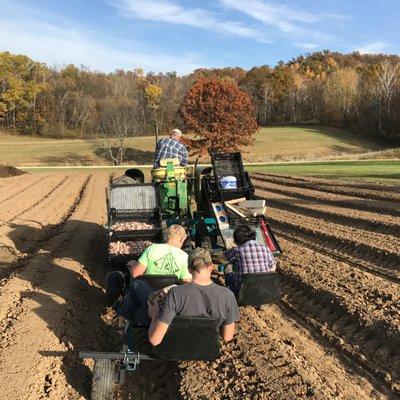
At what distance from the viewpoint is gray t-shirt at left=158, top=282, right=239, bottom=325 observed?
4.17 m

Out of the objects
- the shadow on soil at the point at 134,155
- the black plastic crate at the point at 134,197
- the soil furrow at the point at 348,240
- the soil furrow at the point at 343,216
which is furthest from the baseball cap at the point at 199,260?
the shadow on soil at the point at 134,155

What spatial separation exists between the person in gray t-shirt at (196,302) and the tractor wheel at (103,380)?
1.76 ft

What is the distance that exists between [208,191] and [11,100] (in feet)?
237

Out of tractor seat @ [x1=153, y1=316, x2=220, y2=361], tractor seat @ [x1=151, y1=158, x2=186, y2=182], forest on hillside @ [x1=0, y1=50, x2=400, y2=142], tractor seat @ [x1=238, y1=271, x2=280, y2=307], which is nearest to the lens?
tractor seat @ [x1=153, y1=316, x2=220, y2=361]

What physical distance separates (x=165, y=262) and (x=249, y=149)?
51.8 meters

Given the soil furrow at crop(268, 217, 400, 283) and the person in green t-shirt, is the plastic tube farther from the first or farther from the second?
the person in green t-shirt

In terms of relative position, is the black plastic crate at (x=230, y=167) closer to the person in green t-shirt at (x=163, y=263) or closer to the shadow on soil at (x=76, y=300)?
the shadow on soil at (x=76, y=300)

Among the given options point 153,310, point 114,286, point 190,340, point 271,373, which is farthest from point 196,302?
point 114,286

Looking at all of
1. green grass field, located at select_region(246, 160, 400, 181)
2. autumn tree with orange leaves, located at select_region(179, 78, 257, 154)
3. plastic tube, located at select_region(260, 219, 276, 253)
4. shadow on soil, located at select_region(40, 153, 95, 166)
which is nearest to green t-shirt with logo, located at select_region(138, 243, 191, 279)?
plastic tube, located at select_region(260, 219, 276, 253)

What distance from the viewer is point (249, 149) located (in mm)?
56188

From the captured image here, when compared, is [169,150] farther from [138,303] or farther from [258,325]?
[138,303]

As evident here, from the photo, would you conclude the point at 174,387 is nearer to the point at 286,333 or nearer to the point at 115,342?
the point at 115,342

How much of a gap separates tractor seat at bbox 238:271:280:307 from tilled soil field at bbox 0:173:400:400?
250 millimetres

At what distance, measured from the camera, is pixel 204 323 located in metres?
4.11
